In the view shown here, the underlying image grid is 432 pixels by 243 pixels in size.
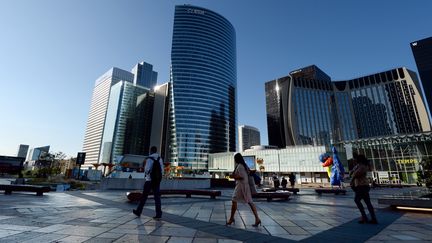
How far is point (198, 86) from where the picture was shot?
121 metres

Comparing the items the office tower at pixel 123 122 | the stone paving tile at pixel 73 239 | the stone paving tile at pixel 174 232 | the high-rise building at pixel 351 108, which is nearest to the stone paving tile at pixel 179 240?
the stone paving tile at pixel 174 232

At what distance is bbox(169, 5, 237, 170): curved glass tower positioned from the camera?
11869 centimetres

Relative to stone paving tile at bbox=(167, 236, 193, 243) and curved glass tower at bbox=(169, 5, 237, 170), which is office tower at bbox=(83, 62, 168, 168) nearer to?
curved glass tower at bbox=(169, 5, 237, 170)

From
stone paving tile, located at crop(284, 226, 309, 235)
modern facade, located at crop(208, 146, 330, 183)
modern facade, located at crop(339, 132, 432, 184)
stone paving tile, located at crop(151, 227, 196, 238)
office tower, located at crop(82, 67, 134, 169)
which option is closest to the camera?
stone paving tile, located at crop(151, 227, 196, 238)

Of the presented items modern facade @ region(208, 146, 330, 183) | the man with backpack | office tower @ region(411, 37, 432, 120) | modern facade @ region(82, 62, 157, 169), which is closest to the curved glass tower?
modern facade @ region(208, 146, 330, 183)

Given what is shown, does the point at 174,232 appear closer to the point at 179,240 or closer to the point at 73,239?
the point at 179,240

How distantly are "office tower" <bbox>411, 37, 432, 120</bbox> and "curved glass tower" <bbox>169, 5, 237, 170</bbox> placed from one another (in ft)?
337

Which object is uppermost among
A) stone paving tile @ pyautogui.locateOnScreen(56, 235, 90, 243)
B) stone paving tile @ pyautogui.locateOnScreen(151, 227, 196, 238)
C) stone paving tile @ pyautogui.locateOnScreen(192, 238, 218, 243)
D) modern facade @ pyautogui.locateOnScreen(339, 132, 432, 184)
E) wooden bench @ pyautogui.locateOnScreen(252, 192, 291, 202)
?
modern facade @ pyautogui.locateOnScreen(339, 132, 432, 184)

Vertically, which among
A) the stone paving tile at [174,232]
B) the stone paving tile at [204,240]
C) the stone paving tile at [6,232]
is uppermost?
the stone paving tile at [6,232]

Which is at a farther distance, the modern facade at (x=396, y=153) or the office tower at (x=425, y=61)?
the office tower at (x=425, y=61)

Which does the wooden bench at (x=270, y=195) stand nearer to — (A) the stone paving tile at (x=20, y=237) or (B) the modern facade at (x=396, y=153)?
(A) the stone paving tile at (x=20, y=237)

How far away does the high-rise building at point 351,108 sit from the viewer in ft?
385

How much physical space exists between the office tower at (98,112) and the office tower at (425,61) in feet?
645

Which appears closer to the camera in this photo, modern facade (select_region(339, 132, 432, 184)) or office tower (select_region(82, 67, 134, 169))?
modern facade (select_region(339, 132, 432, 184))
